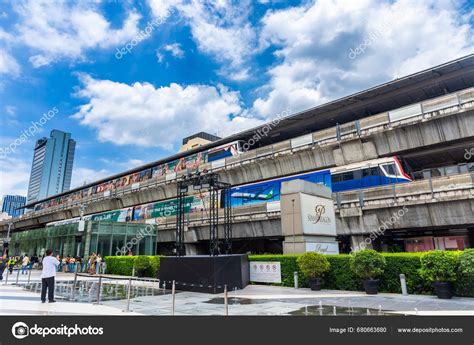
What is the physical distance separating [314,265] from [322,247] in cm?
349

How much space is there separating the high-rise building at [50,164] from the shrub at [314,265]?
138m

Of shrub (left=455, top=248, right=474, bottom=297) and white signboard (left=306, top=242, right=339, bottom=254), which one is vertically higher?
white signboard (left=306, top=242, right=339, bottom=254)

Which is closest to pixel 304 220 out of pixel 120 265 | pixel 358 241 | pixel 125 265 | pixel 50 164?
pixel 358 241

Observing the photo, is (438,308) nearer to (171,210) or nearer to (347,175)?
(347,175)

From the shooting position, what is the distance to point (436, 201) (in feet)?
61.4

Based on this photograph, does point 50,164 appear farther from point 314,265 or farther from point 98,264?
point 314,265

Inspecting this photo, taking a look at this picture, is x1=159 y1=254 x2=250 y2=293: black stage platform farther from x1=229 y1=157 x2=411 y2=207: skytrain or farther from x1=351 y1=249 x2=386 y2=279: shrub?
x1=229 y1=157 x2=411 y2=207: skytrain

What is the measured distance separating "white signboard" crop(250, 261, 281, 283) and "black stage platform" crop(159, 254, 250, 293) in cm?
148

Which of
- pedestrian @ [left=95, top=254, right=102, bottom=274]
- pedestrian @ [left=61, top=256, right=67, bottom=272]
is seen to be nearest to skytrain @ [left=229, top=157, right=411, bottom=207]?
pedestrian @ [left=95, top=254, right=102, bottom=274]

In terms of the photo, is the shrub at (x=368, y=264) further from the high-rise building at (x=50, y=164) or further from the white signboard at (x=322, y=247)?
the high-rise building at (x=50, y=164)

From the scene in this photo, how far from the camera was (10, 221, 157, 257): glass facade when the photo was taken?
2848 centimetres

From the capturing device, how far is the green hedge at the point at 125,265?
20192 mm
